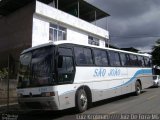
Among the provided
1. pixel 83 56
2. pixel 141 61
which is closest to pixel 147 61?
pixel 141 61

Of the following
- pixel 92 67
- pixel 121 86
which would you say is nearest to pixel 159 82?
pixel 121 86

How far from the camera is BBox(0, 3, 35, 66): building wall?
21984 millimetres

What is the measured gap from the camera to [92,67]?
1209cm

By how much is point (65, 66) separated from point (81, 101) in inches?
70.2

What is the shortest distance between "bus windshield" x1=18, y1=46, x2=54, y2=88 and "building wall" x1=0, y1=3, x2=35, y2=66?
436 inches

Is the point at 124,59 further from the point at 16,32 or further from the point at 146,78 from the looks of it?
the point at 16,32

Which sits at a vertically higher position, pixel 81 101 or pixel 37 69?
pixel 37 69

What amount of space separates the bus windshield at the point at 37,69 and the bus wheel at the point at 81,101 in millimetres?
1695

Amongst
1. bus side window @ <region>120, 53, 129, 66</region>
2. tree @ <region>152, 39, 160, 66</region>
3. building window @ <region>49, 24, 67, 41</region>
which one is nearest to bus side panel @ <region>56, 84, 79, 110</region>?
bus side window @ <region>120, 53, 129, 66</region>

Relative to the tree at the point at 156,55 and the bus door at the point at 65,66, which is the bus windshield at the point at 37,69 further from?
the tree at the point at 156,55

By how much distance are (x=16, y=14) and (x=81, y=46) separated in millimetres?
14279

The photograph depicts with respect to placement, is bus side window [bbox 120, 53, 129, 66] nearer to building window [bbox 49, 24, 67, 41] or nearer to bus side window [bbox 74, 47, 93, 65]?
bus side window [bbox 74, 47, 93, 65]

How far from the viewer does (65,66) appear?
10.2m

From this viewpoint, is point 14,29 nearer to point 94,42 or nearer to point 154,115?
point 94,42
